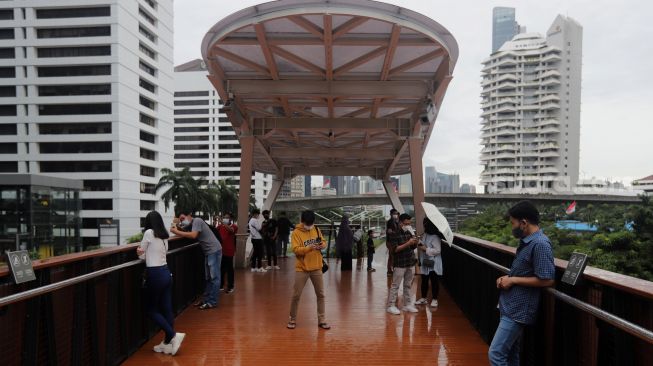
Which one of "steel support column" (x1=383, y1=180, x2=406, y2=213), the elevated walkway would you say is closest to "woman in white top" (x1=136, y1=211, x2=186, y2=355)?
the elevated walkway

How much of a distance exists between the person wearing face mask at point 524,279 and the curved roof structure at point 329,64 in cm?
438

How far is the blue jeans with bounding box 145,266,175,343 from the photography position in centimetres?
432

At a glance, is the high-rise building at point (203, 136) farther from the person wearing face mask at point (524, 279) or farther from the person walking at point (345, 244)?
the person wearing face mask at point (524, 279)

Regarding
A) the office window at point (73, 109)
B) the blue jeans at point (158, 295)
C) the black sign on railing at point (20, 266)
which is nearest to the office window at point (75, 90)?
the office window at point (73, 109)

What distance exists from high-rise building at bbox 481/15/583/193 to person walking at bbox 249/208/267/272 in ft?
328

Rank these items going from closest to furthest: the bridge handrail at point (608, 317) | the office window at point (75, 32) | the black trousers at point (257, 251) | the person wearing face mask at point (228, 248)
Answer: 1. the bridge handrail at point (608, 317)
2. the person wearing face mask at point (228, 248)
3. the black trousers at point (257, 251)
4. the office window at point (75, 32)

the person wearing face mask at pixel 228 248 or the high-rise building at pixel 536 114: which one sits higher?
the high-rise building at pixel 536 114

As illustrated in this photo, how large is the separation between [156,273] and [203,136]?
90.5m

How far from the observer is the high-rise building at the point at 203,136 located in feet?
296

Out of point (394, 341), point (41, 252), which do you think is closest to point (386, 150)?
point (394, 341)

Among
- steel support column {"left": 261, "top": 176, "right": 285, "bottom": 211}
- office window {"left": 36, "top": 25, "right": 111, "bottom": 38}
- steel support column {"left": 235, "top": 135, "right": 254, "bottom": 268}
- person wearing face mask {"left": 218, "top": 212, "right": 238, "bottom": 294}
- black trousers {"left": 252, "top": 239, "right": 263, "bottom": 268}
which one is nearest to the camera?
person wearing face mask {"left": 218, "top": 212, "right": 238, "bottom": 294}

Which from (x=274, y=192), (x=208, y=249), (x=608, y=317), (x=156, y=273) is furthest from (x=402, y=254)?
(x=274, y=192)

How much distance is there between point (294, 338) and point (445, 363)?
1.70 metres

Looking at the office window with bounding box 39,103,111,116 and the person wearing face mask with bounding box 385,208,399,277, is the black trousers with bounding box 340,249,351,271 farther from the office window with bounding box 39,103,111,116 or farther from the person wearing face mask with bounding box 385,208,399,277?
the office window with bounding box 39,103,111,116
